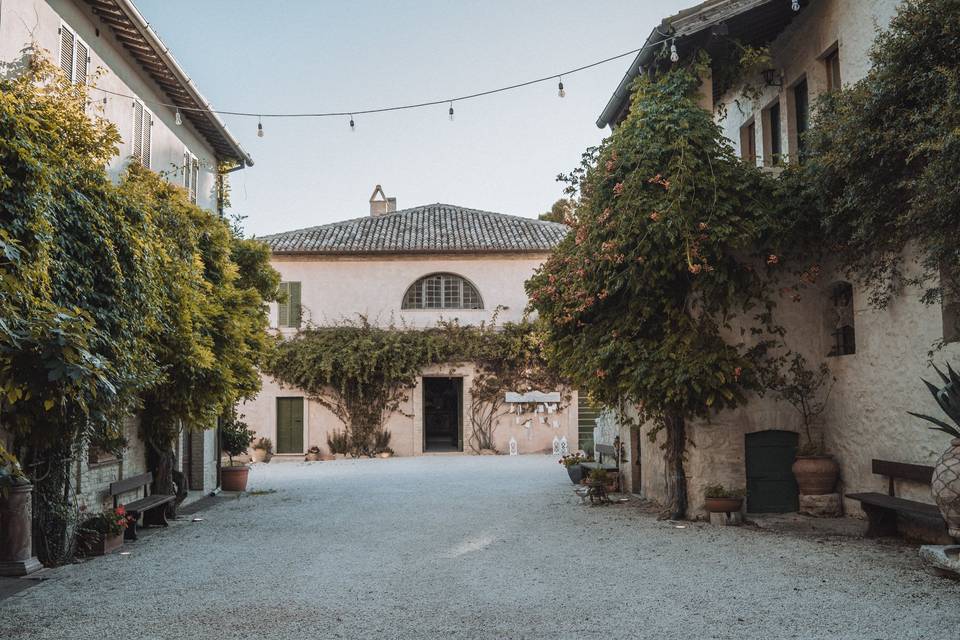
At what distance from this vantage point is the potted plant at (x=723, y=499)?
10.5m

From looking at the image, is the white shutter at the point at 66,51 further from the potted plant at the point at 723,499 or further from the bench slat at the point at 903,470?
the bench slat at the point at 903,470

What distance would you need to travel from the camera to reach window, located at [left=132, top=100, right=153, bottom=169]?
40.1 ft

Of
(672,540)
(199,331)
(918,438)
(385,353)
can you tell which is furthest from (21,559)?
(385,353)

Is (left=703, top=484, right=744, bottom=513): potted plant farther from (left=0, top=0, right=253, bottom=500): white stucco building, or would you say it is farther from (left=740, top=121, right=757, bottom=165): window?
(left=0, top=0, right=253, bottom=500): white stucco building

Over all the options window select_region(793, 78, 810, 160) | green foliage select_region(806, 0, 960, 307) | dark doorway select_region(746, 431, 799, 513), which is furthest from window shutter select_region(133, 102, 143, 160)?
window select_region(793, 78, 810, 160)

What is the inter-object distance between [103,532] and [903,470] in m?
8.74

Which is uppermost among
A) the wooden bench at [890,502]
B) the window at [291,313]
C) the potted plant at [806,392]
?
the window at [291,313]

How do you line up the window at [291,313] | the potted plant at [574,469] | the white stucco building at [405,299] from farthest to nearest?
the window at [291,313], the white stucco building at [405,299], the potted plant at [574,469]

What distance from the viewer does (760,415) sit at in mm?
11062

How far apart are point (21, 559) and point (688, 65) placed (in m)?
10.1

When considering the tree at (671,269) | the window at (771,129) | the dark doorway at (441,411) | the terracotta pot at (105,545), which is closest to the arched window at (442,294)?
the dark doorway at (441,411)

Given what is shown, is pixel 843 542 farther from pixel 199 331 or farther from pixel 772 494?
pixel 199 331

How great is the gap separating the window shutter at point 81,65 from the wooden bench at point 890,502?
1020cm

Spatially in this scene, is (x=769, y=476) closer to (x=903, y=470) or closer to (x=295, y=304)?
(x=903, y=470)
